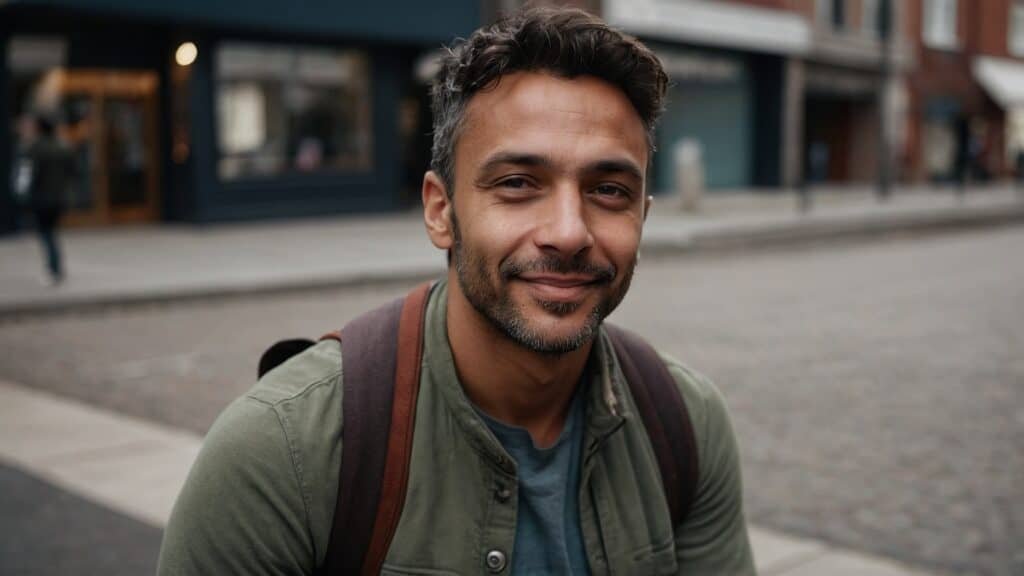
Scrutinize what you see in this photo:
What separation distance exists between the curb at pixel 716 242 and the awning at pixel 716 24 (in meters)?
5.87

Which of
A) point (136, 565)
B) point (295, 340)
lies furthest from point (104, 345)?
point (295, 340)

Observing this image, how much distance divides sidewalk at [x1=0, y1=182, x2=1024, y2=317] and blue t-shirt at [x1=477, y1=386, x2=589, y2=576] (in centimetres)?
931

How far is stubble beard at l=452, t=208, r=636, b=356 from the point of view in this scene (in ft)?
5.61

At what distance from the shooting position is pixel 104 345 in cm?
→ 878

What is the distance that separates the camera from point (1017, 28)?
4031cm

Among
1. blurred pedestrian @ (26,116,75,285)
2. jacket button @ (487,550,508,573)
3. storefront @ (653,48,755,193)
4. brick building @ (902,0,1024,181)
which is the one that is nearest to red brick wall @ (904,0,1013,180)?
brick building @ (902,0,1024,181)

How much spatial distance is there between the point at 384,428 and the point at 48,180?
38.1 feet

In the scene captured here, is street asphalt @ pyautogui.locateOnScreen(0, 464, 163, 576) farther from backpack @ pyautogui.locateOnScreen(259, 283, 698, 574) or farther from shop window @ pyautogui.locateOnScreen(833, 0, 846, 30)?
shop window @ pyautogui.locateOnScreen(833, 0, 846, 30)

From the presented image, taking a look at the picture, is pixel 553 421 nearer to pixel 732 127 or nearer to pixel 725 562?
pixel 725 562

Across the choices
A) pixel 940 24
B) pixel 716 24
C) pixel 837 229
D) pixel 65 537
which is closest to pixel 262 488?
pixel 65 537

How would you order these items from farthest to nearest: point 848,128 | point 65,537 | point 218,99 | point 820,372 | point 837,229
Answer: point 848,128
point 837,229
point 218,99
point 820,372
point 65,537

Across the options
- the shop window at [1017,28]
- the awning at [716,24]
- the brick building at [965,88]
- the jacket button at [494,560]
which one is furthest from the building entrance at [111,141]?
the shop window at [1017,28]

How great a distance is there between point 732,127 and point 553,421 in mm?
28805

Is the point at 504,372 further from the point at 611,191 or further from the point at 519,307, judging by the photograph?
the point at 611,191
